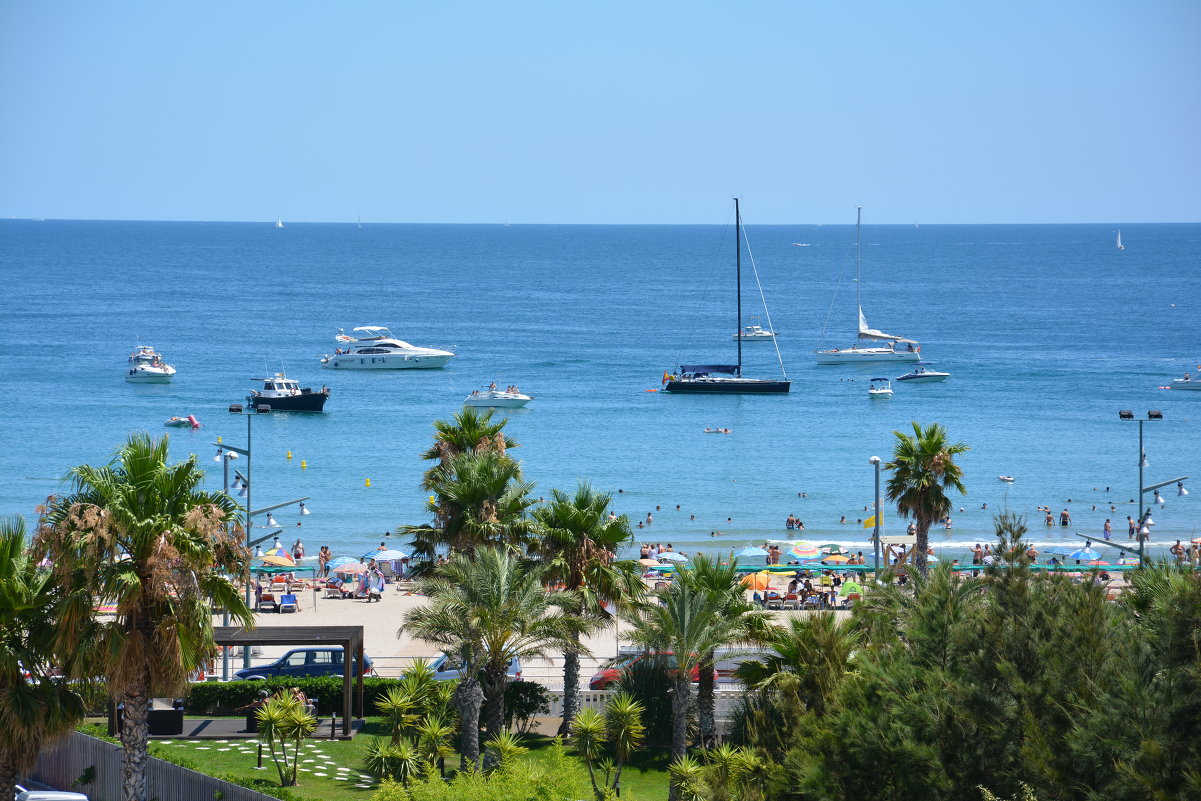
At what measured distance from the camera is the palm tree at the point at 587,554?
23.9 metres

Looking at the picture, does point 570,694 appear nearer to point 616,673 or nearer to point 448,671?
point 616,673

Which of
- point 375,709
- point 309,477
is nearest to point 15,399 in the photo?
point 309,477

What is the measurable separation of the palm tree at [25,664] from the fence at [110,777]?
3403 millimetres

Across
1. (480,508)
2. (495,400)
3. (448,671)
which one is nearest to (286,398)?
(495,400)

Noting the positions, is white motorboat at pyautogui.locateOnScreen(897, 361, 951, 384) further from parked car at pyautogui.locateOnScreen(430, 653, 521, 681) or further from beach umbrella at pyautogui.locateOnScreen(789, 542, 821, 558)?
parked car at pyautogui.locateOnScreen(430, 653, 521, 681)

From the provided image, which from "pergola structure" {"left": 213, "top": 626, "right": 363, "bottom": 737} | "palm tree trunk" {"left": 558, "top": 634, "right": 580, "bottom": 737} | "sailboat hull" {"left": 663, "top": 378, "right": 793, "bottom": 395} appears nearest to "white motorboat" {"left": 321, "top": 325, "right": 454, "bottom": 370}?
"sailboat hull" {"left": 663, "top": 378, "right": 793, "bottom": 395}

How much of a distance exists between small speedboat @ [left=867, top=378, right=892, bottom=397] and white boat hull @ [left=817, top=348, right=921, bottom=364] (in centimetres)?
1301

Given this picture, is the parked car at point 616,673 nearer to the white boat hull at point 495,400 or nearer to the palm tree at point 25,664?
the palm tree at point 25,664

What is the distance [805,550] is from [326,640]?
2411 centimetres

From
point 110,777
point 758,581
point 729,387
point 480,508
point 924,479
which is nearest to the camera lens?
Result: point 110,777

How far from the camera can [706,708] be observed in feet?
78.6

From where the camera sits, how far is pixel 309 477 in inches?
2537

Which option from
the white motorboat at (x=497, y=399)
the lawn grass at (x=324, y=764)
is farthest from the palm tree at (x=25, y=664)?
the white motorboat at (x=497, y=399)

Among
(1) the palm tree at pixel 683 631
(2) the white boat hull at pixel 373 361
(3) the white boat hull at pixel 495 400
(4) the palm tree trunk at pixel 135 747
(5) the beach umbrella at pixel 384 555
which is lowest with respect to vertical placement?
(5) the beach umbrella at pixel 384 555
